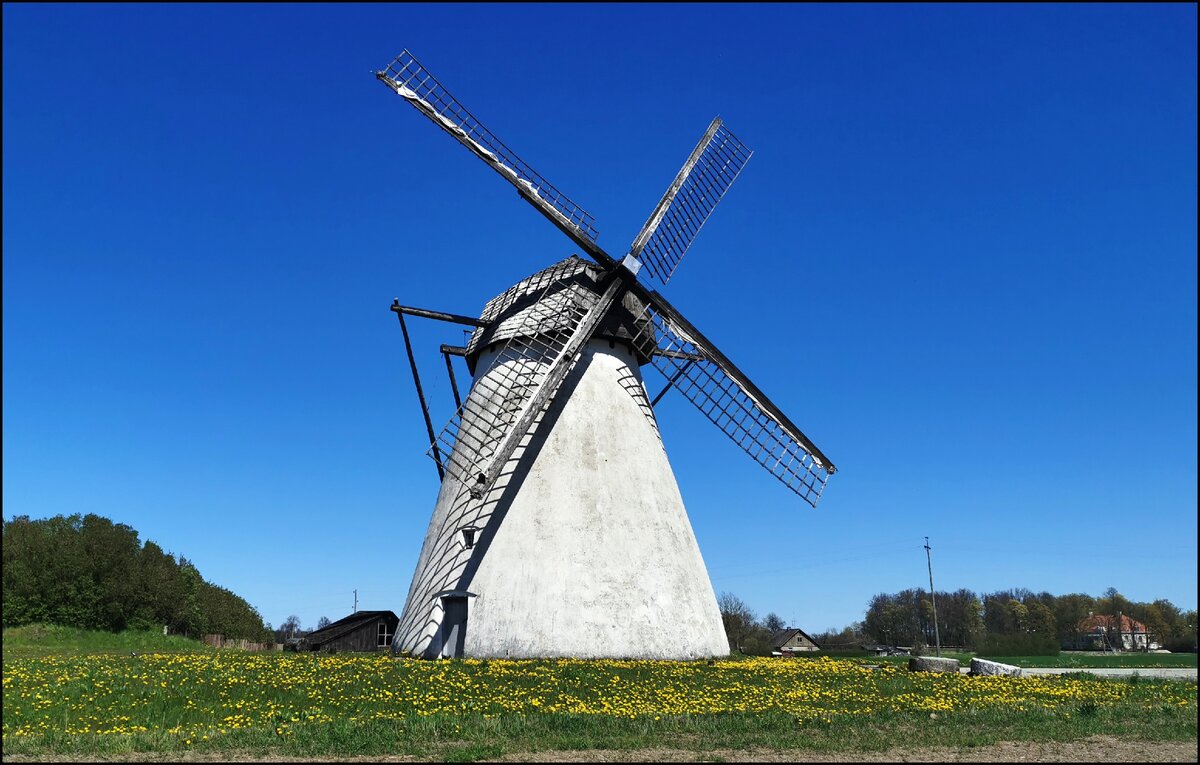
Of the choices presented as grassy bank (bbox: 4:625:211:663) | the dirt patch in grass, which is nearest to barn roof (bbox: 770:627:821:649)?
grassy bank (bbox: 4:625:211:663)

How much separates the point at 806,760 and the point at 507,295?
699 inches

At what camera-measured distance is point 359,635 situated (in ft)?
111

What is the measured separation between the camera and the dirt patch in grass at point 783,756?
9.90 meters

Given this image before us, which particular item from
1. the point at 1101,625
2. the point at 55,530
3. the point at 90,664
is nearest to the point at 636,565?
the point at 90,664

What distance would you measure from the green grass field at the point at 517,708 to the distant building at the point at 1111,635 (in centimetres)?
8224

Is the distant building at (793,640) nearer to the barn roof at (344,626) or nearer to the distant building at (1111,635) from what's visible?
the distant building at (1111,635)

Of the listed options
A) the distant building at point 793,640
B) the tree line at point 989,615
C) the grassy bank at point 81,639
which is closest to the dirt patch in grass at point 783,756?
the grassy bank at point 81,639

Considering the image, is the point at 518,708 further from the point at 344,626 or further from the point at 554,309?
the point at 344,626

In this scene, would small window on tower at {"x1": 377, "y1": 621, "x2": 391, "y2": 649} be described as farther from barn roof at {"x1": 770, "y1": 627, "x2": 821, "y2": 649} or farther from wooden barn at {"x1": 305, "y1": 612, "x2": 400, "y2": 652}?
barn roof at {"x1": 770, "y1": 627, "x2": 821, "y2": 649}

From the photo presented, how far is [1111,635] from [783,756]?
103m

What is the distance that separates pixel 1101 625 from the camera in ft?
306

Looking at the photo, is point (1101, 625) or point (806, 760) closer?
point (806, 760)

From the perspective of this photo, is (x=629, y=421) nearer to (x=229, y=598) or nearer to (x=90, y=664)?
(x=90, y=664)

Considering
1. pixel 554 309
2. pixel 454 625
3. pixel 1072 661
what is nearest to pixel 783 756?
pixel 454 625
